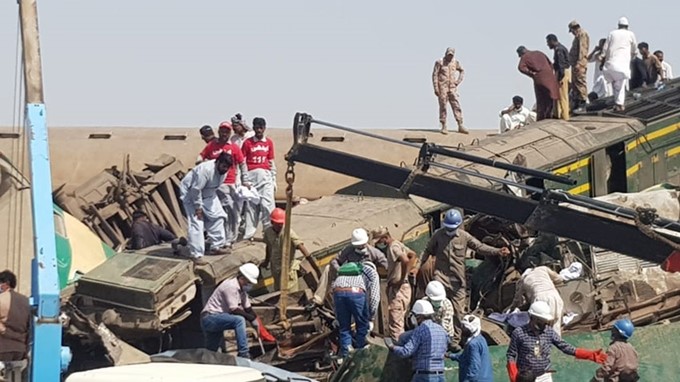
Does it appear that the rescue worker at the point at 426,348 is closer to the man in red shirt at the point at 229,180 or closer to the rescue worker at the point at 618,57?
the man in red shirt at the point at 229,180

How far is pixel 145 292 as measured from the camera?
50.5 ft

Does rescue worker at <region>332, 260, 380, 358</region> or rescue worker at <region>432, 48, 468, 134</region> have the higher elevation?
rescue worker at <region>432, 48, 468, 134</region>

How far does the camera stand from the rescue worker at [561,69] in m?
20.6

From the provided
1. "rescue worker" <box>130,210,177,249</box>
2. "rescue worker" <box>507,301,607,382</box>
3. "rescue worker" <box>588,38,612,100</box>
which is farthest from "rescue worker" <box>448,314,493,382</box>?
"rescue worker" <box>588,38,612,100</box>

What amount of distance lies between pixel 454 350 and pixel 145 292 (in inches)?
143

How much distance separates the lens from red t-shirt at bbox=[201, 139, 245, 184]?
16.4 meters

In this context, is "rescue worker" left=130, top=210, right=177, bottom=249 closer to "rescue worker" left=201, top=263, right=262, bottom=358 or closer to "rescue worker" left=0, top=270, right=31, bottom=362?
"rescue worker" left=201, top=263, right=262, bottom=358

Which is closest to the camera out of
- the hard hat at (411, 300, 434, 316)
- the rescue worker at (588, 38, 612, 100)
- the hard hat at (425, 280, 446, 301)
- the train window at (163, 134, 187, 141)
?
the hard hat at (411, 300, 434, 316)

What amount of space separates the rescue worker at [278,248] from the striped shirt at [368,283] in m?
1.20

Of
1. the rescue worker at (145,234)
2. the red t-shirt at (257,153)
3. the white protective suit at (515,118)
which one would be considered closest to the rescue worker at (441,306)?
the red t-shirt at (257,153)

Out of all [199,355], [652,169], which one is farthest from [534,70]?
[199,355]

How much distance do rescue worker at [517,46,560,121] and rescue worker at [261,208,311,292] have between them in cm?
601

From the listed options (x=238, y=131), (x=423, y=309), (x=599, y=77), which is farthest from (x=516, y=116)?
(x=423, y=309)

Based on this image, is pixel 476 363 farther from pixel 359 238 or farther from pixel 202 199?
pixel 202 199
